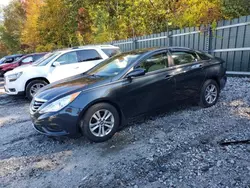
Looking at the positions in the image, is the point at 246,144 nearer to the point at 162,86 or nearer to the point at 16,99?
the point at 162,86

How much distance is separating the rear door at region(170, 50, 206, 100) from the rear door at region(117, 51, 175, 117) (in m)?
0.18

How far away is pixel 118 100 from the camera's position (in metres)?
3.49

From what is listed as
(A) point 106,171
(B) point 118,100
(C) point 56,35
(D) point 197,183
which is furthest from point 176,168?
(C) point 56,35

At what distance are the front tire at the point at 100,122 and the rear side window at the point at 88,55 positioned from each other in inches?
161

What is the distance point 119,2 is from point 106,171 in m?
16.4

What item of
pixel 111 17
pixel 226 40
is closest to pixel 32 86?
pixel 226 40

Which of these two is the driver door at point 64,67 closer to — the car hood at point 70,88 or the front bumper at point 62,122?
the car hood at point 70,88

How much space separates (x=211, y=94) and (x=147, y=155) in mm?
2542

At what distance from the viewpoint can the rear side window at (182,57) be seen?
4219 millimetres

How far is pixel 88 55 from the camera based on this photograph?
23.5 ft

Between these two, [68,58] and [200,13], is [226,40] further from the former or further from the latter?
[68,58]

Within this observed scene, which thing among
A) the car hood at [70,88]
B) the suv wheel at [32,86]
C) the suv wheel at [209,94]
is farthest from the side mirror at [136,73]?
the suv wheel at [32,86]

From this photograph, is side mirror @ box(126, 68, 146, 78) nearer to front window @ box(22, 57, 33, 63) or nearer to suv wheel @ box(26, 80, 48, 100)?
suv wheel @ box(26, 80, 48, 100)

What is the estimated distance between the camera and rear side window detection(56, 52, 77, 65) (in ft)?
22.3
